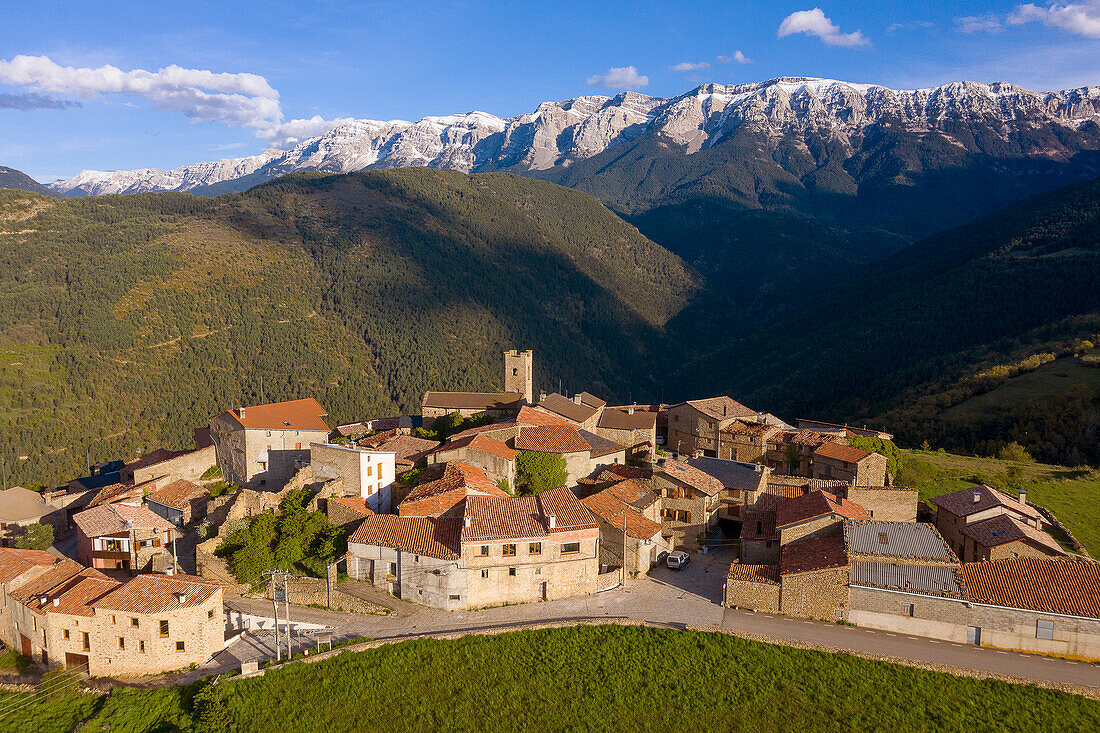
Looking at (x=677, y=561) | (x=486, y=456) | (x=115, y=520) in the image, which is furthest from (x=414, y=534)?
(x=115, y=520)

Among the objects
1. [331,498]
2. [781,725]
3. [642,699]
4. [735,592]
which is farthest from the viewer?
[331,498]

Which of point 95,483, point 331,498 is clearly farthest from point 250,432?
point 95,483

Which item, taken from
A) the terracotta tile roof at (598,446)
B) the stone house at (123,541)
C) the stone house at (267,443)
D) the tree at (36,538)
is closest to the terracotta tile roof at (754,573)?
the terracotta tile roof at (598,446)

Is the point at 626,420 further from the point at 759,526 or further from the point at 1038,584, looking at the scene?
the point at 1038,584

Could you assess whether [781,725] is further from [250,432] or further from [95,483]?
[95,483]

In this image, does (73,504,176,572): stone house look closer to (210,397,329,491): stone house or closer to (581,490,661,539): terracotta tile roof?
(210,397,329,491): stone house

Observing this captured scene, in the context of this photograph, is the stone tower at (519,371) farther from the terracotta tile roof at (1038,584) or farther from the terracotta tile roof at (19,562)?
the terracotta tile roof at (1038,584)

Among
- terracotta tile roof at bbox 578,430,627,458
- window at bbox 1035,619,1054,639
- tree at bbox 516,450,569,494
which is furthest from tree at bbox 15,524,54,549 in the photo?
window at bbox 1035,619,1054,639
